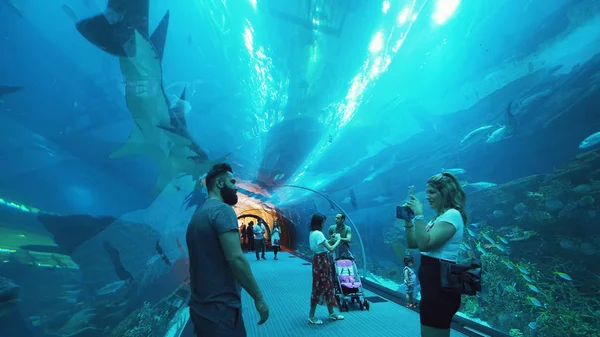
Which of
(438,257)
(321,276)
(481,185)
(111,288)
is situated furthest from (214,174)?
(481,185)

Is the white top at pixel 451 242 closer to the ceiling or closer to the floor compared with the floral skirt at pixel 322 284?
closer to the ceiling

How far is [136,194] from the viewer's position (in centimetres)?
648

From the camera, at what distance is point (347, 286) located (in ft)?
16.6

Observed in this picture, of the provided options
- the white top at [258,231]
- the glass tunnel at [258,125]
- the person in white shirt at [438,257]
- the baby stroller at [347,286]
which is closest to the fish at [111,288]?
the glass tunnel at [258,125]

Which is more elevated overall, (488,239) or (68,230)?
(68,230)

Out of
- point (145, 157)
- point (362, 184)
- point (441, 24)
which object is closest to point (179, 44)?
point (145, 157)

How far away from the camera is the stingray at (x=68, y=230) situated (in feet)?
13.8

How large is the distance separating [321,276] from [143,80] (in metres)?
5.14

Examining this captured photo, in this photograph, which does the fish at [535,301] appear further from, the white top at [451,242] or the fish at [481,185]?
the white top at [451,242]

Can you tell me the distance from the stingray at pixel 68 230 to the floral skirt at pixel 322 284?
4.18m

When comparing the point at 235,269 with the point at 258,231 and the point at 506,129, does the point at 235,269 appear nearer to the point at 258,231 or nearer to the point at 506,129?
the point at 506,129

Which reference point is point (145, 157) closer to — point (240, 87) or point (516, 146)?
point (240, 87)

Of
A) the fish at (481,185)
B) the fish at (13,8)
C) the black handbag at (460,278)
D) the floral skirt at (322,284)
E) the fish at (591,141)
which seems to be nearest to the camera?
the black handbag at (460,278)

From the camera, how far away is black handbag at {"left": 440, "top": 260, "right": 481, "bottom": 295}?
152cm
